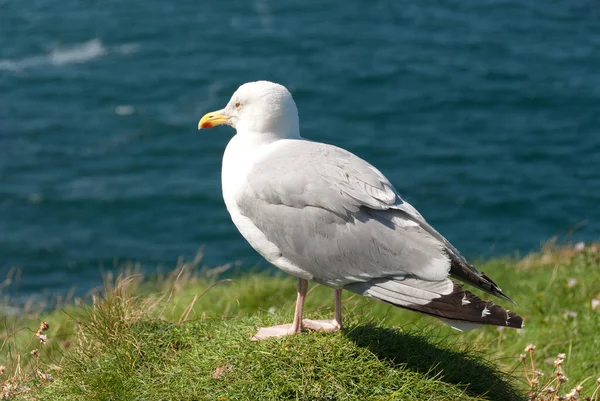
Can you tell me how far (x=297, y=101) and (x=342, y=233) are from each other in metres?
20.1

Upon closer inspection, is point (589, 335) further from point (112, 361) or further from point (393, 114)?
point (393, 114)

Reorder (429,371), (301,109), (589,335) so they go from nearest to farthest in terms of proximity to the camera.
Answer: (429,371) < (589,335) < (301,109)

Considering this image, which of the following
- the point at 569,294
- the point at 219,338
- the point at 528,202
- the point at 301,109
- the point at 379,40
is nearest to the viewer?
the point at 219,338

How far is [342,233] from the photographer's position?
18.9 ft

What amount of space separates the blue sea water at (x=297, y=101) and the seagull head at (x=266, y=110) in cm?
1344

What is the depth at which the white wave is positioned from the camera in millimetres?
27625

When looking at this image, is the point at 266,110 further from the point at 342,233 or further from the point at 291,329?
the point at 291,329

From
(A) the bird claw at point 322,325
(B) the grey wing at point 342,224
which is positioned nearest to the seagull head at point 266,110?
(B) the grey wing at point 342,224

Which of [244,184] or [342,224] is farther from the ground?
[244,184]

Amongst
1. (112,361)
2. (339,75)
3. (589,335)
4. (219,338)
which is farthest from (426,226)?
(339,75)

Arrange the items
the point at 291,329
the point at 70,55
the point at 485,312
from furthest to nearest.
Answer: the point at 70,55 → the point at 291,329 → the point at 485,312

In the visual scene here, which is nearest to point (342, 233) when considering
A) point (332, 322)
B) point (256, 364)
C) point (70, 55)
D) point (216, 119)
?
point (332, 322)

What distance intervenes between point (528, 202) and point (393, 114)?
5295mm

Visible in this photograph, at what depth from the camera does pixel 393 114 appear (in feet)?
83.0
